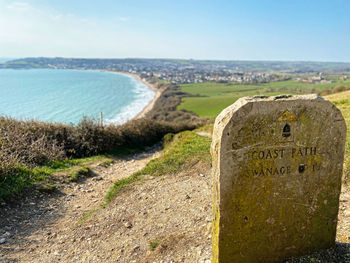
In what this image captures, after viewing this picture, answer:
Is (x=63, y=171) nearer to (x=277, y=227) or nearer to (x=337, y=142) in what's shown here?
(x=277, y=227)

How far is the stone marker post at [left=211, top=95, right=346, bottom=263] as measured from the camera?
11.9ft

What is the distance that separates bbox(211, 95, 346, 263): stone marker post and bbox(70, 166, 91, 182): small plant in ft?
23.3

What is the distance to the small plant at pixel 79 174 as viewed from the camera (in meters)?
9.88

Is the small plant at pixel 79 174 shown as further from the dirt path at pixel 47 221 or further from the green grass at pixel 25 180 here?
the green grass at pixel 25 180

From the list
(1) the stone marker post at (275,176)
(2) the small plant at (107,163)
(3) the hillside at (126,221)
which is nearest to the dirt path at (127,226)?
(3) the hillside at (126,221)

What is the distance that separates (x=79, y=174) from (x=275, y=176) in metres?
8.27

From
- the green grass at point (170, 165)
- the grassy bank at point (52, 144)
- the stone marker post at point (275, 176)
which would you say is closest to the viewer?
the stone marker post at point (275, 176)

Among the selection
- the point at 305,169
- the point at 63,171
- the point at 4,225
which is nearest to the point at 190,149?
the point at 63,171

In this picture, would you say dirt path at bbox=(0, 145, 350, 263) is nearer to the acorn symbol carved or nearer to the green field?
the acorn symbol carved

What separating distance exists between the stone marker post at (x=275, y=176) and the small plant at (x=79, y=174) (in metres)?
7.11

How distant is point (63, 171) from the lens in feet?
34.1

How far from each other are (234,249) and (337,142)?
2.13 m

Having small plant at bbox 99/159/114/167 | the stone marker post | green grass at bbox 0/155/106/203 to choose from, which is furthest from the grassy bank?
the stone marker post

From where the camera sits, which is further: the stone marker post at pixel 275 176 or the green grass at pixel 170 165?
the green grass at pixel 170 165
